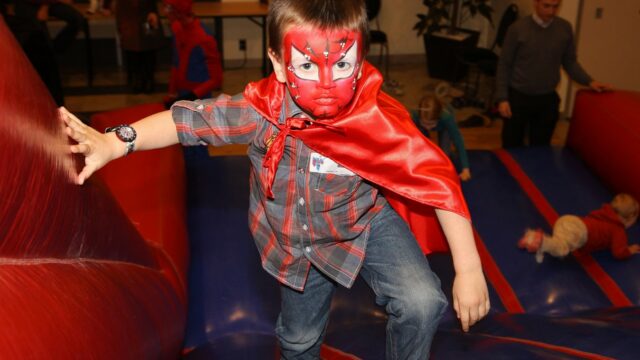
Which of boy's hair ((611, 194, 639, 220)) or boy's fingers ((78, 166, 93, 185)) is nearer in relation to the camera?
boy's fingers ((78, 166, 93, 185))

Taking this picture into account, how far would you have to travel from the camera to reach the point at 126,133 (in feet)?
4.92

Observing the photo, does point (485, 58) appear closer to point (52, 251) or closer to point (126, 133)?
point (126, 133)

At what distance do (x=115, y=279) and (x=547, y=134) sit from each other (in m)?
3.18

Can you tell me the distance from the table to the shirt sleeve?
15.9ft

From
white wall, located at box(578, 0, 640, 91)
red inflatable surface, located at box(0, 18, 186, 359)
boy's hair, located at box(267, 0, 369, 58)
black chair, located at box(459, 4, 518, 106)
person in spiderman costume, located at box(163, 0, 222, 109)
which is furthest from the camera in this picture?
black chair, located at box(459, 4, 518, 106)

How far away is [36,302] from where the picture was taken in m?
1.21

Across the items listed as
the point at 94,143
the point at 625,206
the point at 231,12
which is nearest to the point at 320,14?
the point at 94,143

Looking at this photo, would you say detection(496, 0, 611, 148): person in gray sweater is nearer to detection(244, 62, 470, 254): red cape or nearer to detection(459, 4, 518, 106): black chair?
detection(459, 4, 518, 106): black chair

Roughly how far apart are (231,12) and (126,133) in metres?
5.13

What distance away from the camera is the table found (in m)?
6.30

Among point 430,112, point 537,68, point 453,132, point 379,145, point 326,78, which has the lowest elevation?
point 453,132

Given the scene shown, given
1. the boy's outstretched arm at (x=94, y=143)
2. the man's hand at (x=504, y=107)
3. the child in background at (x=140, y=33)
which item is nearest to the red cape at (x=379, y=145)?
the boy's outstretched arm at (x=94, y=143)

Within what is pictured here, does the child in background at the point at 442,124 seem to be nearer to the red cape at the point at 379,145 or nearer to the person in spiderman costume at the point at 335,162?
the person in spiderman costume at the point at 335,162

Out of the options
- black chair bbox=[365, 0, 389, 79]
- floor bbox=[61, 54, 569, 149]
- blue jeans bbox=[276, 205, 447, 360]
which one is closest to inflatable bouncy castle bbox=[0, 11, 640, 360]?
blue jeans bbox=[276, 205, 447, 360]
